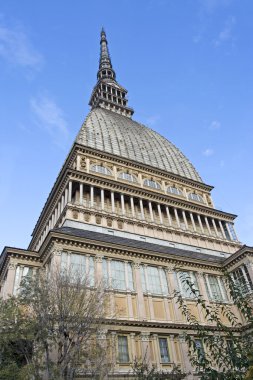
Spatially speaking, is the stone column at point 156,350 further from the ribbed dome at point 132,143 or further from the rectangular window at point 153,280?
the ribbed dome at point 132,143

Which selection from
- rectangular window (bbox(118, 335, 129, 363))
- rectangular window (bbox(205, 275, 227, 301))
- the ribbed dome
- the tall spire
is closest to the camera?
rectangular window (bbox(118, 335, 129, 363))

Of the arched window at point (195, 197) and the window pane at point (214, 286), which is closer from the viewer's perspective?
the window pane at point (214, 286)

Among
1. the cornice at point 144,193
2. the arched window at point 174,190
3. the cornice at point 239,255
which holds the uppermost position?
the arched window at point 174,190

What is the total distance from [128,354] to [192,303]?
9510mm

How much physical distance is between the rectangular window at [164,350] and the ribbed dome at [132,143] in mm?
31303

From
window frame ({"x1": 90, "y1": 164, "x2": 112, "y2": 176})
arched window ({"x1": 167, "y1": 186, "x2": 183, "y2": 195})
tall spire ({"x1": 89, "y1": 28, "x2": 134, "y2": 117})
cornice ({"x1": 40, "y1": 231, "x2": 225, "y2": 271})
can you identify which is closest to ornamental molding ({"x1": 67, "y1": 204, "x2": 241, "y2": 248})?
window frame ({"x1": 90, "y1": 164, "x2": 112, "y2": 176})

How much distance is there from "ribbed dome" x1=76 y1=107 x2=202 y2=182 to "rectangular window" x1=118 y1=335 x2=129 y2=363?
1251 inches

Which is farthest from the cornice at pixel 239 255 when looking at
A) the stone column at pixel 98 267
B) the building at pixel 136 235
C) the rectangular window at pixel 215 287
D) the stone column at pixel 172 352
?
the stone column at pixel 98 267

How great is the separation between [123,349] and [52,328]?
9.81 meters

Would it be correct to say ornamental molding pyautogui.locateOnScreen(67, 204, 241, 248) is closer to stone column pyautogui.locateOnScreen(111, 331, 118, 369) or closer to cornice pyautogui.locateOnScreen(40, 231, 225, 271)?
cornice pyautogui.locateOnScreen(40, 231, 225, 271)

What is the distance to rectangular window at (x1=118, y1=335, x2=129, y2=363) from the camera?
26.6m

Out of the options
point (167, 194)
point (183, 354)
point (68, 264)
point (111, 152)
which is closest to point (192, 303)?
point (183, 354)

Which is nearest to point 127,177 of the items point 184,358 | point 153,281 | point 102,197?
point 102,197

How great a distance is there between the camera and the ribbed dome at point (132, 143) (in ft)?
186
